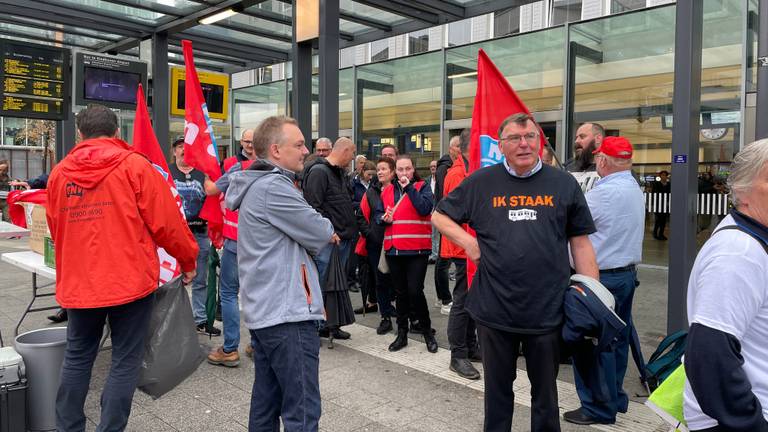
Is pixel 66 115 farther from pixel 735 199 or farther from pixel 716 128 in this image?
pixel 735 199

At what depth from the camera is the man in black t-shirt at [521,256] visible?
2832mm

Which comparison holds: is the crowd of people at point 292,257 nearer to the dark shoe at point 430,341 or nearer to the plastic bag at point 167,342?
the plastic bag at point 167,342

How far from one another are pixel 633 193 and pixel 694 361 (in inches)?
97.3

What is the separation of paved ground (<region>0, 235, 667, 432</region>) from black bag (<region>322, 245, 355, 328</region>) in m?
0.39

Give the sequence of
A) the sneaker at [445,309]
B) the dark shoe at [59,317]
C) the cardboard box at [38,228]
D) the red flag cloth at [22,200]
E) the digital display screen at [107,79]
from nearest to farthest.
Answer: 1. the cardboard box at [38,228]
2. the red flag cloth at [22,200]
3. the dark shoe at [59,317]
4. the sneaker at [445,309]
5. the digital display screen at [107,79]

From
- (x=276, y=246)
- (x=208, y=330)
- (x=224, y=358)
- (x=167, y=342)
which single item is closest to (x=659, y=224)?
Result: (x=208, y=330)

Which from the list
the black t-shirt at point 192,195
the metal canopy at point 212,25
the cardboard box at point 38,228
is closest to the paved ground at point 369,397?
the cardboard box at point 38,228

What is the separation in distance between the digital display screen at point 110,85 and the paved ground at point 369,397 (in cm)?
639

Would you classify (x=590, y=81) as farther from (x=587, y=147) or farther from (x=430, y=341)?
(x=430, y=341)

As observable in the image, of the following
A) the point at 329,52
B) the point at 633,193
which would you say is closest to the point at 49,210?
the point at 633,193

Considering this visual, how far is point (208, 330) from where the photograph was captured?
5.71 meters

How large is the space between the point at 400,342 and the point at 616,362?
200 centimetres

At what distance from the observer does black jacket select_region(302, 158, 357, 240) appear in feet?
17.1

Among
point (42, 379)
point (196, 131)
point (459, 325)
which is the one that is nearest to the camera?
point (42, 379)
